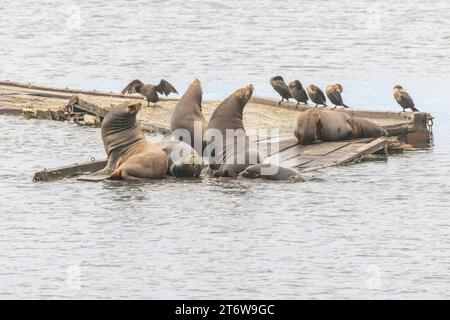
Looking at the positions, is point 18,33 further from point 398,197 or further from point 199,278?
point 199,278

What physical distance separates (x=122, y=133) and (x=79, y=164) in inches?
42.0

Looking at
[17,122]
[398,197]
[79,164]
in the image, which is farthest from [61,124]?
[398,197]

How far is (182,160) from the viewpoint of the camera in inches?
1064

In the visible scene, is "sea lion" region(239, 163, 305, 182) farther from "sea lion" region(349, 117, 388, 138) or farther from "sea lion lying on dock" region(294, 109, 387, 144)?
"sea lion" region(349, 117, 388, 138)

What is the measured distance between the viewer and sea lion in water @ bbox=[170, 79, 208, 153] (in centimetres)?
2847

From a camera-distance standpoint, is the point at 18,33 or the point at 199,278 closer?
the point at 199,278

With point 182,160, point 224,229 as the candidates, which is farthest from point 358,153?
point 224,229

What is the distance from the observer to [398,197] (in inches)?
1058

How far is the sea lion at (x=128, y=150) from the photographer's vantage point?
88.1ft

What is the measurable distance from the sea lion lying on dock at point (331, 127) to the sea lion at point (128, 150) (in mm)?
3470

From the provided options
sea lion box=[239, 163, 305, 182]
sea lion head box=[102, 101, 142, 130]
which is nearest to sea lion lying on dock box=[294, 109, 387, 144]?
sea lion box=[239, 163, 305, 182]

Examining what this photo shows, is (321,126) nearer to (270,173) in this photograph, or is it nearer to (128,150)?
(270,173)

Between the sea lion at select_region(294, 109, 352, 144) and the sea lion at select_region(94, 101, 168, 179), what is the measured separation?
3.43 metres

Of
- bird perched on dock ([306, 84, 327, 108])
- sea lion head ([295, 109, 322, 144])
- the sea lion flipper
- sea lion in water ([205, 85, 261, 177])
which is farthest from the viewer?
the sea lion flipper
